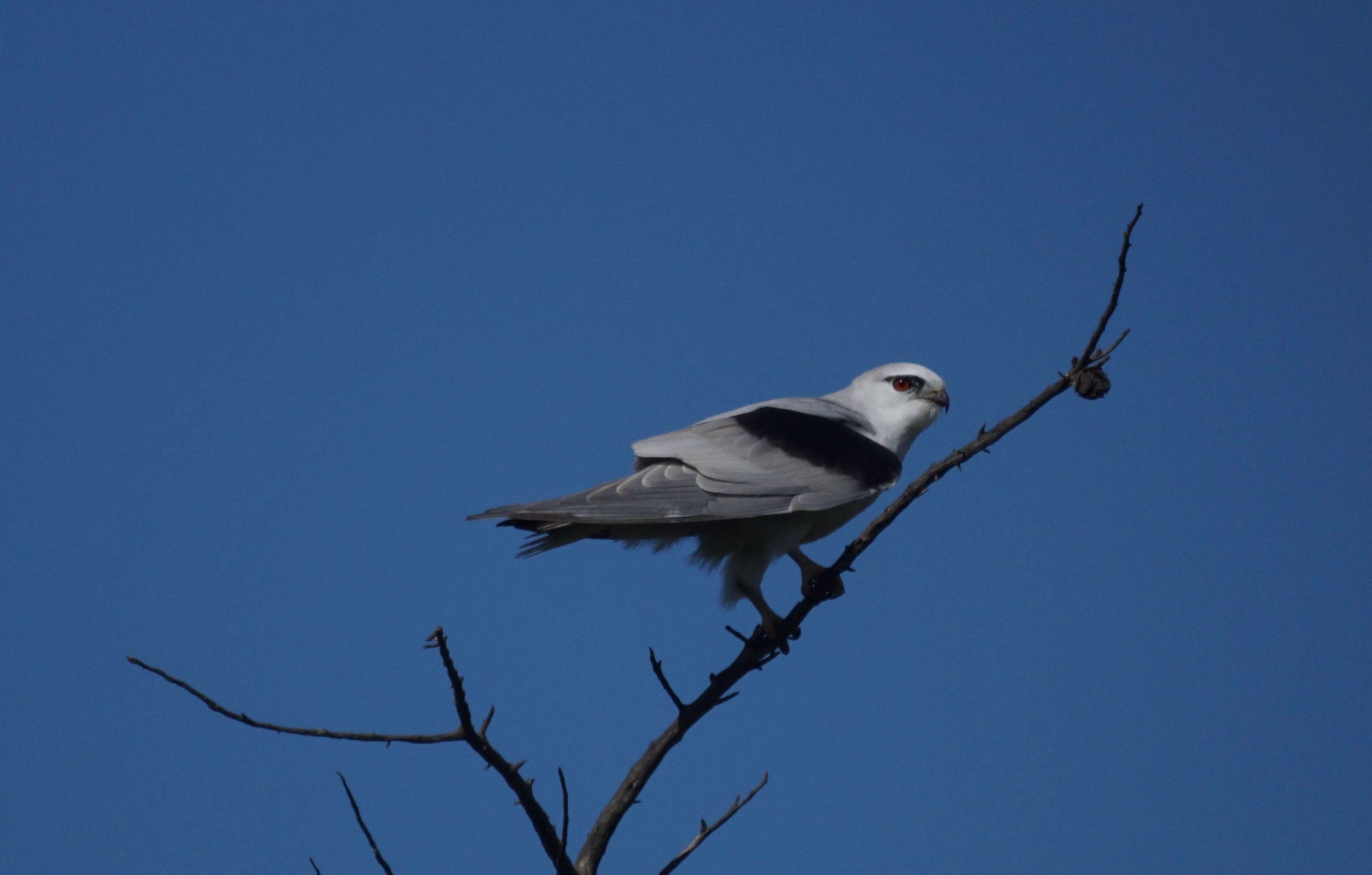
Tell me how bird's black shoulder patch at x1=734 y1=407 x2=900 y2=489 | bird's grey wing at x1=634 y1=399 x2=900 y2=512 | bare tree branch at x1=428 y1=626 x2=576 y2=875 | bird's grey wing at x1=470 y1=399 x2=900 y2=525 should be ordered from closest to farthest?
1. bare tree branch at x1=428 y1=626 x2=576 y2=875
2. bird's grey wing at x1=470 y1=399 x2=900 y2=525
3. bird's grey wing at x1=634 y1=399 x2=900 y2=512
4. bird's black shoulder patch at x1=734 y1=407 x2=900 y2=489

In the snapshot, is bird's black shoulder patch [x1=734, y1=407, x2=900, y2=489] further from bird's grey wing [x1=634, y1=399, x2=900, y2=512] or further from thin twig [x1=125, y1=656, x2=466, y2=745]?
thin twig [x1=125, y1=656, x2=466, y2=745]

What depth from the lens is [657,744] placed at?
369 centimetres

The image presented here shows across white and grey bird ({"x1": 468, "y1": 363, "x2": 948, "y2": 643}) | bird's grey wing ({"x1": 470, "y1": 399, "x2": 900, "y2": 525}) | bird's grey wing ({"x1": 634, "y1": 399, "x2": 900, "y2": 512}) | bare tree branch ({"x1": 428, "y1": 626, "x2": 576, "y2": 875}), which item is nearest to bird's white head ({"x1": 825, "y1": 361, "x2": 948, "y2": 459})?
white and grey bird ({"x1": 468, "y1": 363, "x2": 948, "y2": 643})

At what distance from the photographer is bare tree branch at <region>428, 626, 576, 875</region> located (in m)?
2.89

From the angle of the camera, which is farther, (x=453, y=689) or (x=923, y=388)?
(x=923, y=388)

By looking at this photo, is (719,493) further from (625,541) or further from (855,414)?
(855,414)

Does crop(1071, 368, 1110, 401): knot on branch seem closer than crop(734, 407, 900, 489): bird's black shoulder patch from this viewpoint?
Yes

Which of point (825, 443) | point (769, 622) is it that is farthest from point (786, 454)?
point (769, 622)

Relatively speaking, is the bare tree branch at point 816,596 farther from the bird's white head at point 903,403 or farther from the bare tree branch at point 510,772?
the bird's white head at point 903,403

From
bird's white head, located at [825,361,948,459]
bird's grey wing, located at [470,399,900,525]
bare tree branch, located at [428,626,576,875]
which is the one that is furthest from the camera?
bird's white head, located at [825,361,948,459]

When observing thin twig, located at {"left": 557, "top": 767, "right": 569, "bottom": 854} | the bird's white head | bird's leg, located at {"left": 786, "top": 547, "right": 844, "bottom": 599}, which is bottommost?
thin twig, located at {"left": 557, "top": 767, "right": 569, "bottom": 854}

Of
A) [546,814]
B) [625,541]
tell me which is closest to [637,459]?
[625,541]

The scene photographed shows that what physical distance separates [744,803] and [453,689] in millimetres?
1448

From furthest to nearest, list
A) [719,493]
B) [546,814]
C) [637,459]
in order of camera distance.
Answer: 1. [637,459]
2. [719,493]
3. [546,814]
